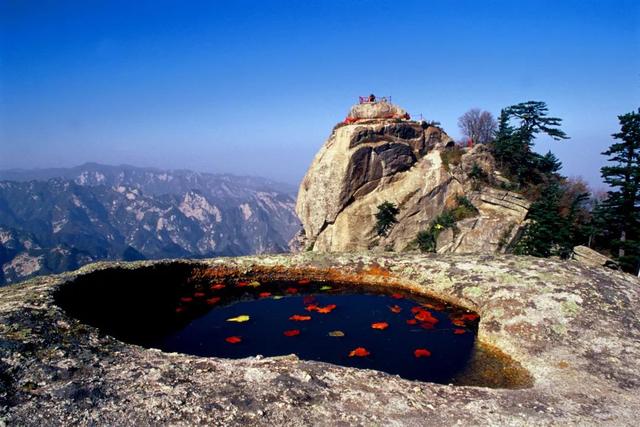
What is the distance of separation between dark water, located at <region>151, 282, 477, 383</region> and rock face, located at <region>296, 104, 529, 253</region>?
955 inches

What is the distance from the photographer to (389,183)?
36438 millimetres

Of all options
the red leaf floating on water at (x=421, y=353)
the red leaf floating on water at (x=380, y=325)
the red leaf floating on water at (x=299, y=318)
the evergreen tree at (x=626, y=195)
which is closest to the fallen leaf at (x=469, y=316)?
the red leaf floating on water at (x=380, y=325)

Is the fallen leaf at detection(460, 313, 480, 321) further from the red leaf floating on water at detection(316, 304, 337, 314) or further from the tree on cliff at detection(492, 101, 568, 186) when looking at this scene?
the tree on cliff at detection(492, 101, 568, 186)

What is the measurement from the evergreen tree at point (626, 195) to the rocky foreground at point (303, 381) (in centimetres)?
2158

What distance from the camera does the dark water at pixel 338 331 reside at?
5.84 meters

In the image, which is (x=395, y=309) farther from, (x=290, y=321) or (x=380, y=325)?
(x=290, y=321)

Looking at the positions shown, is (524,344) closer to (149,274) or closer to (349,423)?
(349,423)

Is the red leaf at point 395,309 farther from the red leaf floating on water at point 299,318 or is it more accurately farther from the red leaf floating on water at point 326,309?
the red leaf floating on water at point 299,318

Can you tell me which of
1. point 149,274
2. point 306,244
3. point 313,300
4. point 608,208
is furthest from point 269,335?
point 306,244

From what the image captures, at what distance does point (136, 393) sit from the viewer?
430 centimetres

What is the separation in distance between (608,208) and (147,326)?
93.3ft

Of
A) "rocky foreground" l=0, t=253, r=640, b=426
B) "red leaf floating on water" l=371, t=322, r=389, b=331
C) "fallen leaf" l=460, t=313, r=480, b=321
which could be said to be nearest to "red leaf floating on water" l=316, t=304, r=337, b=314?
"red leaf floating on water" l=371, t=322, r=389, b=331

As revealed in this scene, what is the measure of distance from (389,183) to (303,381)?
32.7 metres

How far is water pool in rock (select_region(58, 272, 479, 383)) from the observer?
5945 mm
